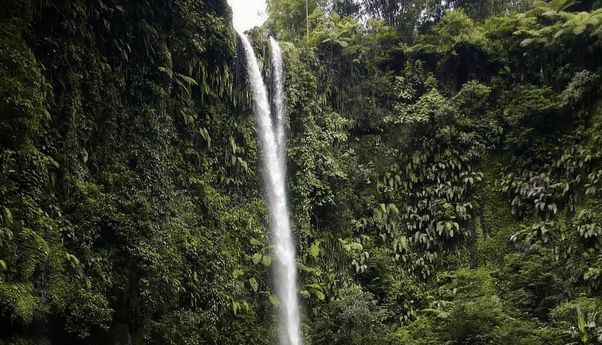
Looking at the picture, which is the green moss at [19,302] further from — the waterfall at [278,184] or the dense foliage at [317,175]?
the waterfall at [278,184]

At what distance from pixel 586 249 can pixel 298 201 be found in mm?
7045

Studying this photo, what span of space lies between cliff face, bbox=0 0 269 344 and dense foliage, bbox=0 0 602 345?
3 centimetres

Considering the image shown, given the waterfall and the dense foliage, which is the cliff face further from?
the waterfall

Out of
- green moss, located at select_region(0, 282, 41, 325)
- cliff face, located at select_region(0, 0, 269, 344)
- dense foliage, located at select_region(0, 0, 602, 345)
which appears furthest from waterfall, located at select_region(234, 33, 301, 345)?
green moss, located at select_region(0, 282, 41, 325)

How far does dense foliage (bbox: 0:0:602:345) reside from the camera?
7930 mm

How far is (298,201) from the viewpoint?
14.0 meters

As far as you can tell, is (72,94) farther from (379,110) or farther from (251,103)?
(379,110)

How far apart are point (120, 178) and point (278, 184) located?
5427mm

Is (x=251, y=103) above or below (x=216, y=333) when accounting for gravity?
above

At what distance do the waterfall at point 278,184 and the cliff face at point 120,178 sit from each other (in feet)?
2.57

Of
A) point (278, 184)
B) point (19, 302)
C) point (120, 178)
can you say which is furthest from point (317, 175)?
point (19, 302)

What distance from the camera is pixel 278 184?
13984 millimetres

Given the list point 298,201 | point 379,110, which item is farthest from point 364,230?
point 379,110

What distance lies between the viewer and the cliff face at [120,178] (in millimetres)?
7254
